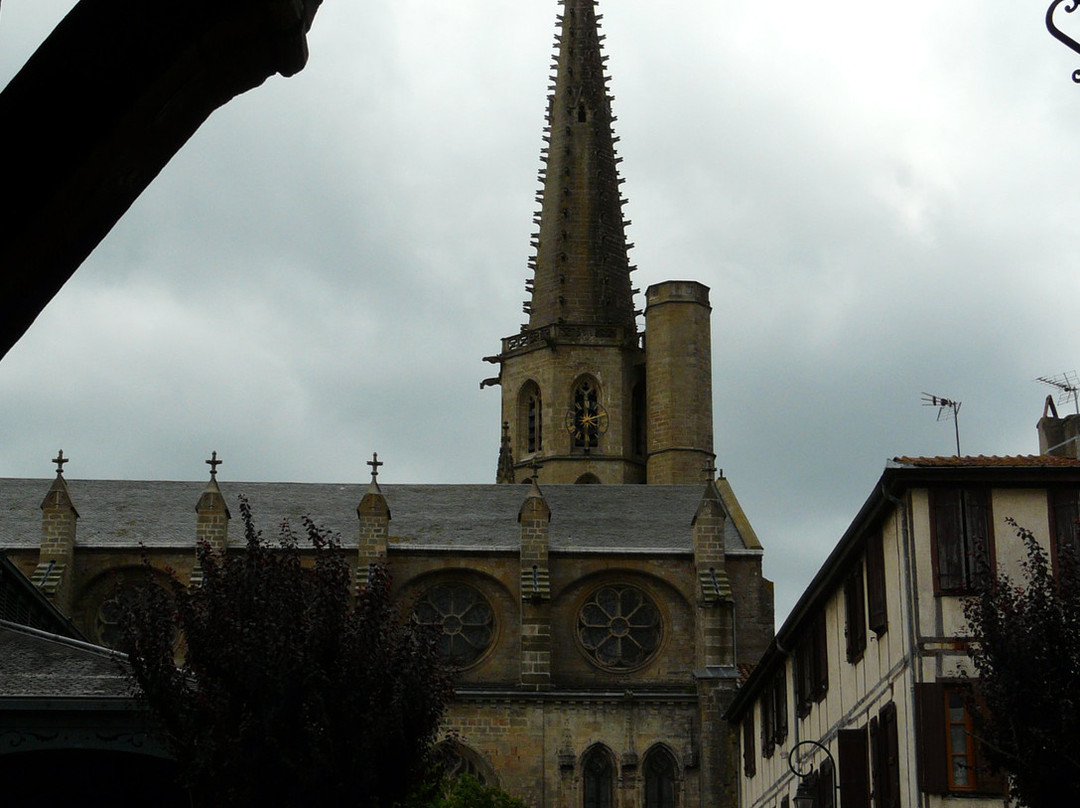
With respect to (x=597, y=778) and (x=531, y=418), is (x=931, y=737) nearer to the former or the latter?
(x=597, y=778)

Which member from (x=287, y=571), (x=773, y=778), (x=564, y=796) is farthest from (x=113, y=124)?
(x=564, y=796)

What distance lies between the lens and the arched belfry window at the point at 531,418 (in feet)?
202

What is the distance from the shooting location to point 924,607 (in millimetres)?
21000

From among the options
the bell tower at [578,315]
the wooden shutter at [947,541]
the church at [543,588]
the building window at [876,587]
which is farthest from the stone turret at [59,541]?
the wooden shutter at [947,541]

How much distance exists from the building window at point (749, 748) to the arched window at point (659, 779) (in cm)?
752

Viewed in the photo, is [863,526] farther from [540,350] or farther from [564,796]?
[540,350]

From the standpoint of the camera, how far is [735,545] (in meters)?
49.1

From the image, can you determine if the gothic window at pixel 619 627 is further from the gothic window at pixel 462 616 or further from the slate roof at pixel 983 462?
the slate roof at pixel 983 462

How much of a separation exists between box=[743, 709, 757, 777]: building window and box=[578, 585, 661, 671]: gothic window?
10.1 m

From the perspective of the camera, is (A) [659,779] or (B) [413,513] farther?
(B) [413,513]

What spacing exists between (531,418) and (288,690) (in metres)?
43.9

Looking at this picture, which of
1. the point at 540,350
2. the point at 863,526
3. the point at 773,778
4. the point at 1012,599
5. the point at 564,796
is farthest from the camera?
the point at 540,350

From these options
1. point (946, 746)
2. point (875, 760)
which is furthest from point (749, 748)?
point (946, 746)

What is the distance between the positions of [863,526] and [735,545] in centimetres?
2622
